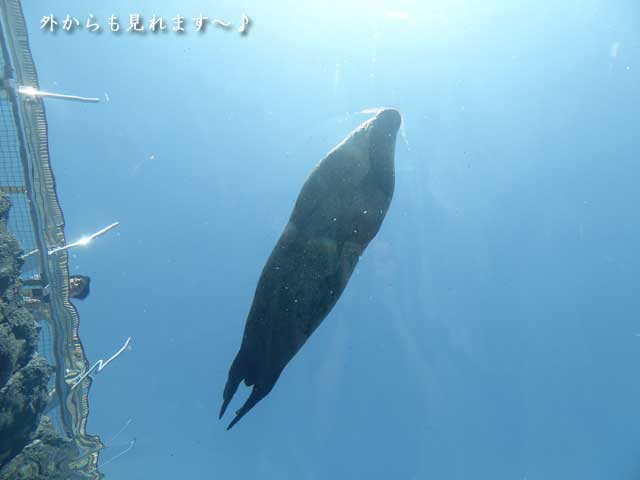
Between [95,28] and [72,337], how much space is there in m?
6.78

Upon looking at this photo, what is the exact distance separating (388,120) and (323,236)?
1.14m

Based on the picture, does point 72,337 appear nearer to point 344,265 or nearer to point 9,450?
point 9,450

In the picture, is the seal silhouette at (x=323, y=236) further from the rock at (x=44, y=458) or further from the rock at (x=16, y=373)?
the rock at (x=44, y=458)

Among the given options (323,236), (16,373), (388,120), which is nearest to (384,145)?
(388,120)

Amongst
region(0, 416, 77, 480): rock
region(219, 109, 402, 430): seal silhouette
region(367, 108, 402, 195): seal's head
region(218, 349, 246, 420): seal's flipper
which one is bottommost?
region(0, 416, 77, 480): rock

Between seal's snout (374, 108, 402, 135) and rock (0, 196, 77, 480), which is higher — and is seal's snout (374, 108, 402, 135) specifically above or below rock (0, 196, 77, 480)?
above

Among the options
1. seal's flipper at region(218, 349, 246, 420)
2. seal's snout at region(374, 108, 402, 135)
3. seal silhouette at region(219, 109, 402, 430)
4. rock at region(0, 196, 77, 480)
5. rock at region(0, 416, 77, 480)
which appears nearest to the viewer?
seal silhouette at region(219, 109, 402, 430)

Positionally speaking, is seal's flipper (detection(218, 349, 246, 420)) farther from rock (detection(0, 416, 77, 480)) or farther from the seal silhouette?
rock (detection(0, 416, 77, 480))

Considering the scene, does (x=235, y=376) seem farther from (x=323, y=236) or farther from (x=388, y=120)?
(x=388, y=120)

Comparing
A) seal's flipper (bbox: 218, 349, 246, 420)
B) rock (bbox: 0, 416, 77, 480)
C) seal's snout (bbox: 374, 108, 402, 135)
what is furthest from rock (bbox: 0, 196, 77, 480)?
seal's snout (bbox: 374, 108, 402, 135)

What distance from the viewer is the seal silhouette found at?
3.14 m

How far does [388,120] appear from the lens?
10.8 feet

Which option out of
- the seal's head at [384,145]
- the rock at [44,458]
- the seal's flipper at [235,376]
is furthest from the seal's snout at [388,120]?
the rock at [44,458]

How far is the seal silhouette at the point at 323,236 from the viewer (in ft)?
10.3
